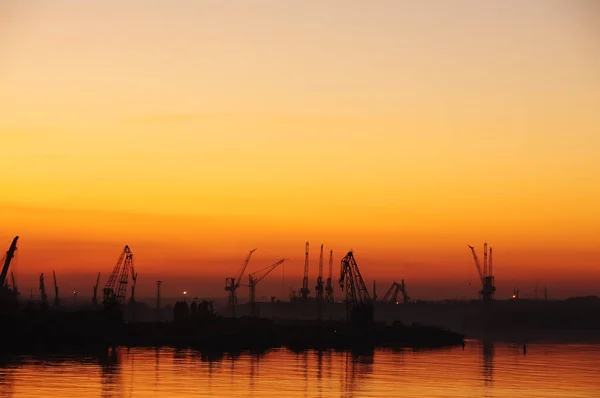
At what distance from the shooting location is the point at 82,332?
563ft

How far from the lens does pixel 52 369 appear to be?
4456 inches

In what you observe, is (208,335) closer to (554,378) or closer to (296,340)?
(296,340)

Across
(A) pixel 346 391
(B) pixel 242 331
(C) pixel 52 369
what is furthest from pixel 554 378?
(B) pixel 242 331

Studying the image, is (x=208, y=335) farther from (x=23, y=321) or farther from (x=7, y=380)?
(x=7, y=380)

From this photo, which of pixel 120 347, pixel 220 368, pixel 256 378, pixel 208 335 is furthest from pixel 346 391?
pixel 208 335

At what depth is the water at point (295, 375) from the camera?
96.1 meters

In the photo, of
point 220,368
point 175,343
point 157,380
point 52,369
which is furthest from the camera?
point 175,343

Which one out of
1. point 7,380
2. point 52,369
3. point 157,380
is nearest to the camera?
point 7,380

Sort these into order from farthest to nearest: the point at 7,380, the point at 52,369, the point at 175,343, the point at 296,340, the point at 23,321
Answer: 1. the point at 296,340
2. the point at 175,343
3. the point at 23,321
4. the point at 52,369
5. the point at 7,380

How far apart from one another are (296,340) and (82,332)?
42383 millimetres

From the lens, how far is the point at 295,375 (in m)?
116

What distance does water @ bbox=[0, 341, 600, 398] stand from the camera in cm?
9606

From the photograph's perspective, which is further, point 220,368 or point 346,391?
point 220,368

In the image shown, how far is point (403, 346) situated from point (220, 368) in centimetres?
7502
